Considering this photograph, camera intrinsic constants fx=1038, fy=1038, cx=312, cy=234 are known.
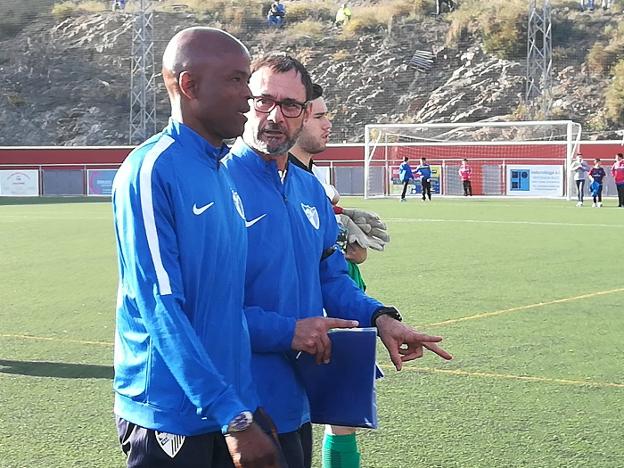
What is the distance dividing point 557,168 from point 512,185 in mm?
1885

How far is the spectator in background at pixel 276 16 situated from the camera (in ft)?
212

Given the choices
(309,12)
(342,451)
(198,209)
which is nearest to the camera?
(198,209)

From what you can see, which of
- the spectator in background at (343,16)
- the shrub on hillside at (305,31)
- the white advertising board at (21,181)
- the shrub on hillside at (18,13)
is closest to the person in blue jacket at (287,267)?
the white advertising board at (21,181)

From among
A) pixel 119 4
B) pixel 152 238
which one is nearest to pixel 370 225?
pixel 152 238

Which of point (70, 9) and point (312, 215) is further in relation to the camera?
point (70, 9)

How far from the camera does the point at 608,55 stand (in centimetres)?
5300

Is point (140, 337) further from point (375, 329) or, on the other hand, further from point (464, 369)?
point (464, 369)

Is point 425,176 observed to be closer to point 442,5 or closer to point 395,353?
point 442,5

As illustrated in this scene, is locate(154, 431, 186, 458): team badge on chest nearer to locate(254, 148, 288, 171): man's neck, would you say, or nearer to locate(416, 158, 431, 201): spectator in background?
locate(254, 148, 288, 171): man's neck

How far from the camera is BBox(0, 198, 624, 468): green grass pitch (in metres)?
5.54

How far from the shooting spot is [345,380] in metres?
3.54

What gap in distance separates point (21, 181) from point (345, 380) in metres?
43.2

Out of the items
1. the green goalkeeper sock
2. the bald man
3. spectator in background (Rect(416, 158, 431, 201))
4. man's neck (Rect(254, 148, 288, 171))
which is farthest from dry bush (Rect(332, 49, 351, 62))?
the bald man

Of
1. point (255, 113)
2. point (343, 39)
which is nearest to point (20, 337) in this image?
point (255, 113)
